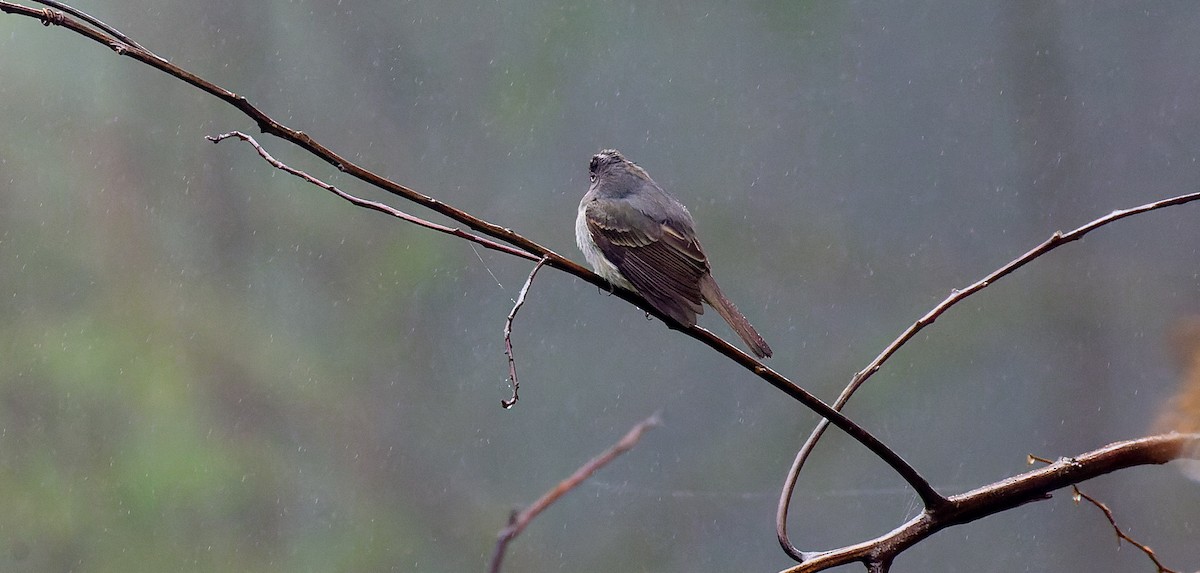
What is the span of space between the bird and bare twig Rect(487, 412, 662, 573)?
28.8 inches

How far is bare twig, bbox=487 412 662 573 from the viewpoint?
23cm

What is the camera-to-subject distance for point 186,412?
7.20 feet

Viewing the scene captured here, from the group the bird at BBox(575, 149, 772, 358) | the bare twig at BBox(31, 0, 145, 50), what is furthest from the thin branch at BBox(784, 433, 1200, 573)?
the bare twig at BBox(31, 0, 145, 50)

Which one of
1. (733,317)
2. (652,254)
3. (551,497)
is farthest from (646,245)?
(551,497)

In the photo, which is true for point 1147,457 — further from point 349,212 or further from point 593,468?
point 349,212

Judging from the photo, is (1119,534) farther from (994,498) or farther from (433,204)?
(433,204)

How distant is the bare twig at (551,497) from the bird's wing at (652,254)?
0.74 m

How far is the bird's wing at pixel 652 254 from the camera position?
3.47 ft

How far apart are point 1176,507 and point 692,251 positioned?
144cm

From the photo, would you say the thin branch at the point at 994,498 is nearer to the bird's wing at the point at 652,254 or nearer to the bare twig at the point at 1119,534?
the bare twig at the point at 1119,534

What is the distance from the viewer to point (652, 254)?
1.21m

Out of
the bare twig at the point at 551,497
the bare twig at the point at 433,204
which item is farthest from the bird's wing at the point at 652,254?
the bare twig at the point at 551,497

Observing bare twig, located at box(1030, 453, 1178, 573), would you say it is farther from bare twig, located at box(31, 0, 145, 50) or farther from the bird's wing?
bare twig, located at box(31, 0, 145, 50)

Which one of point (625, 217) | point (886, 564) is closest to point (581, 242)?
point (625, 217)
